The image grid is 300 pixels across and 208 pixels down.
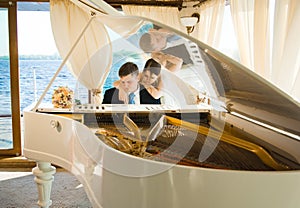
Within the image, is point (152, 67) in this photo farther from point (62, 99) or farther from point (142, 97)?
point (62, 99)

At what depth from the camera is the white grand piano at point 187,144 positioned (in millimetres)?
1157

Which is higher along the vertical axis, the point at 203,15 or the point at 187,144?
the point at 203,15

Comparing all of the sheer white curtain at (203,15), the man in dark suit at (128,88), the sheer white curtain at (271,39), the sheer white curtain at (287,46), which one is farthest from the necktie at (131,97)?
the sheer white curtain at (287,46)

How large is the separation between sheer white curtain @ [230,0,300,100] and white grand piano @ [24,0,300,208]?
18.9 inches

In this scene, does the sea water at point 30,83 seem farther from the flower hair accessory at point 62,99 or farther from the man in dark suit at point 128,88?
the flower hair accessory at point 62,99

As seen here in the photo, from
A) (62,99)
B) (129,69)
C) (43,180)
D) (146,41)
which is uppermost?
(146,41)

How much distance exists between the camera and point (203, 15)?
405 cm

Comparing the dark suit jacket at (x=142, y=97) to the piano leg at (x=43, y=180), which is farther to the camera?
the dark suit jacket at (x=142, y=97)

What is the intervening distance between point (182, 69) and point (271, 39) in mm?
871

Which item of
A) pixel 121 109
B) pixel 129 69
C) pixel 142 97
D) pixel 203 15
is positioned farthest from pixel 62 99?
pixel 203 15

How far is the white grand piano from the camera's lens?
1157 mm

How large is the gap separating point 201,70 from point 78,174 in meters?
0.97

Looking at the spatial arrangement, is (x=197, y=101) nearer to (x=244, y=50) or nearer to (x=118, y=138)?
(x=244, y=50)

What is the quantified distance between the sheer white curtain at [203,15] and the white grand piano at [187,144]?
1047mm
